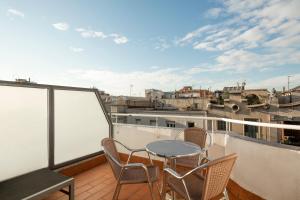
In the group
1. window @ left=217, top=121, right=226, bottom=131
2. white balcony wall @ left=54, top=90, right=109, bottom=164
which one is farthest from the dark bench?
window @ left=217, top=121, right=226, bottom=131

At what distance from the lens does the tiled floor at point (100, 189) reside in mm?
2504

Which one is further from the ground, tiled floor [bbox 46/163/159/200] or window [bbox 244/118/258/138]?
tiled floor [bbox 46/163/159/200]

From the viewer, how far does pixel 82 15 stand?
5996 mm

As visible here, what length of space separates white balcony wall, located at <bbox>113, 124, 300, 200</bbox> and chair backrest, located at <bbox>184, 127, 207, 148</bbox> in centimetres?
39

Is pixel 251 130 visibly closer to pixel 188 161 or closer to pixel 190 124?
pixel 190 124

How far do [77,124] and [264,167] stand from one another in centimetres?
316

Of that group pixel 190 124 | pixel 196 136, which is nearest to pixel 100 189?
pixel 196 136

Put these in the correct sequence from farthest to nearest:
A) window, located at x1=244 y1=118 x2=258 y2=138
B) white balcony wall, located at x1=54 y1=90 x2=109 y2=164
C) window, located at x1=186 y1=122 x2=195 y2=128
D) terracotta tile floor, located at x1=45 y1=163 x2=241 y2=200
→ window, located at x1=186 y1=122 x2=195 y2=128, window, located at x1=244 y1=118 x2=258 y2=138, white balcony wall, located at x1=54 y1=90 x2=109 y2=164, terracotta tile floor, located at x1=45 y1=163 x2=241 y2=200

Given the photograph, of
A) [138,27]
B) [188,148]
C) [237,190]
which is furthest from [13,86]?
[138,27]

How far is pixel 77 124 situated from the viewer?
3.44 m

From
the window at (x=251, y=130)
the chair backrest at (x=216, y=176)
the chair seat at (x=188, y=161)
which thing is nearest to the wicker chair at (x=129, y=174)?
the chair seat at (x=188, y=161)

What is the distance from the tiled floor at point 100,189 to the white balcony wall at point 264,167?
1.27m

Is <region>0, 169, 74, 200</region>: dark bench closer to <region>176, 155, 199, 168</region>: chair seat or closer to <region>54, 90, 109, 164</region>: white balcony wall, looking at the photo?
<region>54, 90, 109, 164</region>: white balcony wall

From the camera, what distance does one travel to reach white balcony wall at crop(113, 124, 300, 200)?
185cm
